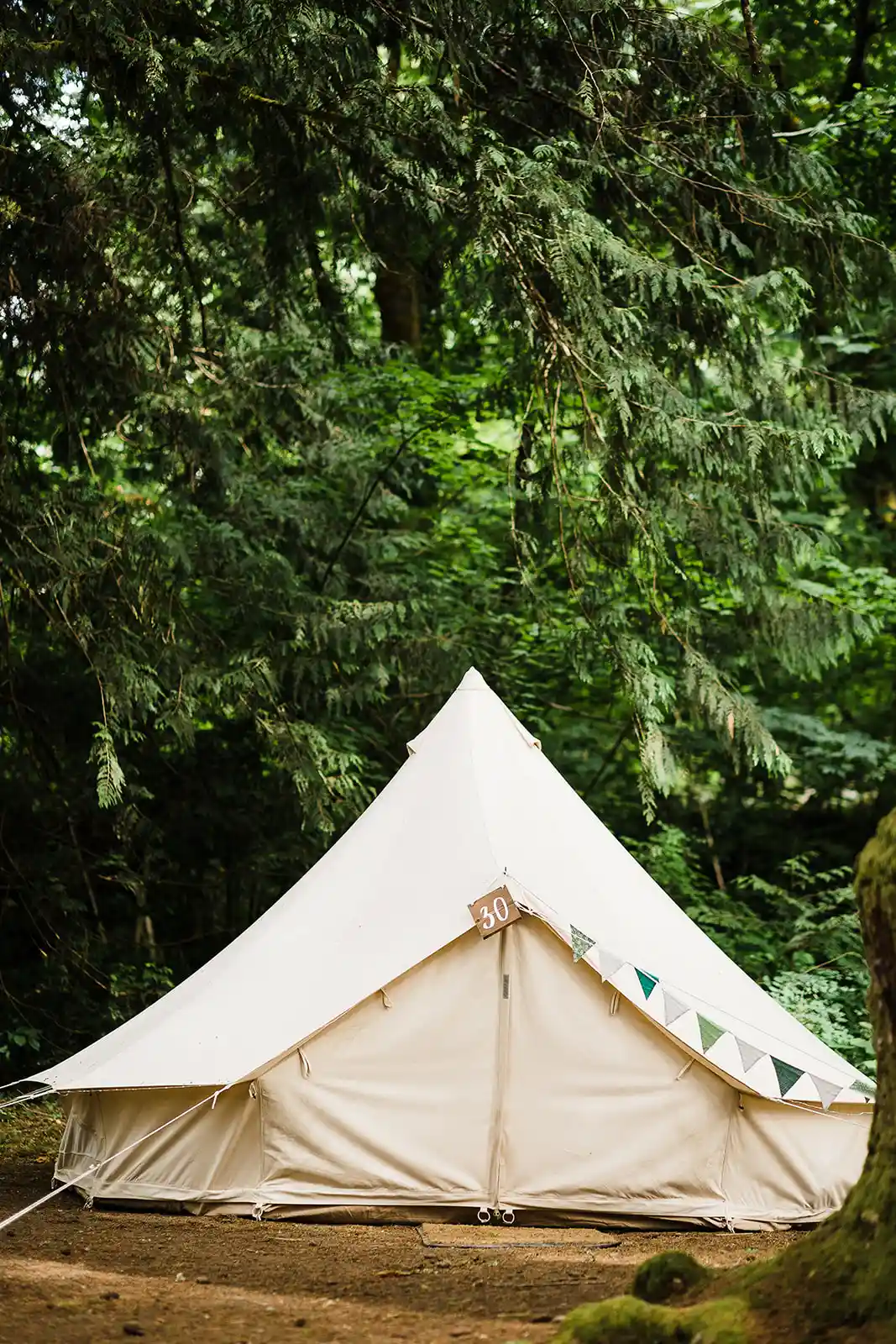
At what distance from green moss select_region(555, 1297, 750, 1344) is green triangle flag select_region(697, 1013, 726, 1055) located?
206 cm

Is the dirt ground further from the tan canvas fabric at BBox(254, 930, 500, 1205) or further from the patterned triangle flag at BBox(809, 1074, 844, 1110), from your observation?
the patterned triangle flag at BBox(809, 1074, 844, 1110)

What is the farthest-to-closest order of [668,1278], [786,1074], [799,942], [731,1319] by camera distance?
[799,942] < [786,1074] < [668,1278] < [731,1319]

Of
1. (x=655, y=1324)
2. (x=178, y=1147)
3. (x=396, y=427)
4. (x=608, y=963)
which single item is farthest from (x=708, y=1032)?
(x=396, y=427)

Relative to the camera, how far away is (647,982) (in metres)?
4.93

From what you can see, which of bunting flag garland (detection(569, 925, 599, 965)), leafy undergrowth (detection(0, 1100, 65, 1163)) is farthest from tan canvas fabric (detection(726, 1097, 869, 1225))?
leafy undergrowth (detection(0, 1100, 65, 1163))

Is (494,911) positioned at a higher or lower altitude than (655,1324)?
higher

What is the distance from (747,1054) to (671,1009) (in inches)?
12.6

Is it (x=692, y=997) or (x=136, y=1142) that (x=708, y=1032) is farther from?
(x=136, y=1142)

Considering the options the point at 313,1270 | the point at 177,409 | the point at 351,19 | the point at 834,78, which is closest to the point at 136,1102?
the point at 313,1270

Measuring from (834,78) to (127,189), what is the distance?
22.3 feet

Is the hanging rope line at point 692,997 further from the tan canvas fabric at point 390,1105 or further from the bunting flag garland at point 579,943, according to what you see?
the tan canvas fabric at point 390,1105

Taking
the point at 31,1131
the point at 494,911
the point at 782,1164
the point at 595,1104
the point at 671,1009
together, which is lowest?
the point at 31,1131

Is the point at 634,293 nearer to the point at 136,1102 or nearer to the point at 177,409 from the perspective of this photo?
the point at 177,409

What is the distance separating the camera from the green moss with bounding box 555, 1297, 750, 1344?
2.70 metres
